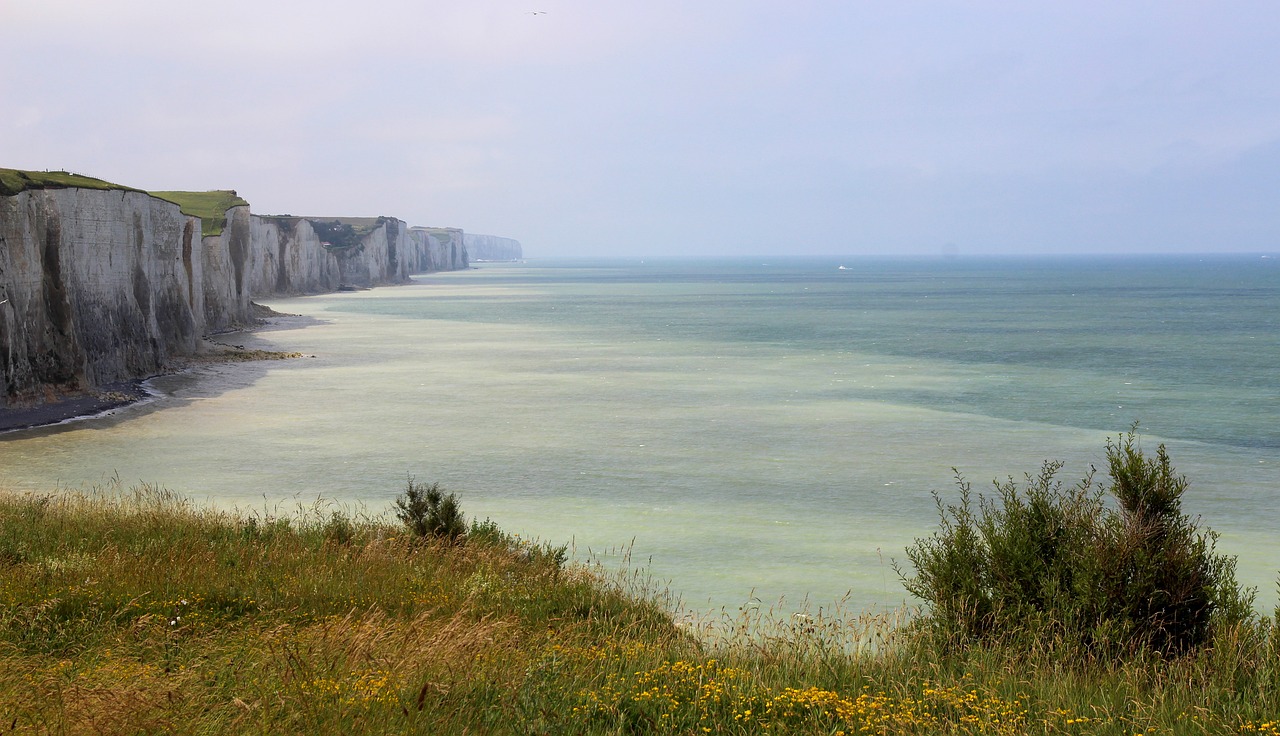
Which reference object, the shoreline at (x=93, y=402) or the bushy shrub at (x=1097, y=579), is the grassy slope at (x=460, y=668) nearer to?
the bushy shrub at (x=1097, y=579)

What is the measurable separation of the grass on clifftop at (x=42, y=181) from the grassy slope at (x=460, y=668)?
24.0 metres

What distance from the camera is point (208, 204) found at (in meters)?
72.4

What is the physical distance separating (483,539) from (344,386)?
2551 centimetres

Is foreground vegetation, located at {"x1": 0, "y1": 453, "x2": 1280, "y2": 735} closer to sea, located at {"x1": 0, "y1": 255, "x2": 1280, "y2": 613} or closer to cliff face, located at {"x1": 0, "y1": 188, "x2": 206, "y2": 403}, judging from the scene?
sea, located at {"x1": 0, "y1": 255, "x2": 1280, "y2": 613}

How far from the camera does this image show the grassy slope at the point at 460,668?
21.2 ft

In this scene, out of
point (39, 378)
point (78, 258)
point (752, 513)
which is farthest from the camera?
point (78, 258)

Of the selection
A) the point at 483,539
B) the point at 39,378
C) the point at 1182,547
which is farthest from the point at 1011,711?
the point at 39,378

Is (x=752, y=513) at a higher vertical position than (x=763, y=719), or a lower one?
lower

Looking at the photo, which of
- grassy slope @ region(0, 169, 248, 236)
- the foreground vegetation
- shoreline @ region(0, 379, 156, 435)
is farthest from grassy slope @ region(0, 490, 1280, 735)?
grassy slope @ region(0, 169, 248, 236)

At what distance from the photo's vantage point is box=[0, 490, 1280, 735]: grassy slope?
646cm

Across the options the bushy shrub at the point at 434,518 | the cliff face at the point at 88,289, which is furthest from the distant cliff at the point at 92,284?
the bushy shrub at the point at 434,518

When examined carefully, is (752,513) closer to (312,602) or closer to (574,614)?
(574,614)

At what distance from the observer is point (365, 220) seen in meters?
168

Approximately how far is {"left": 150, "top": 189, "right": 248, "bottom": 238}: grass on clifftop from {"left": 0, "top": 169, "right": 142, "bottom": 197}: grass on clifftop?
2400cm
